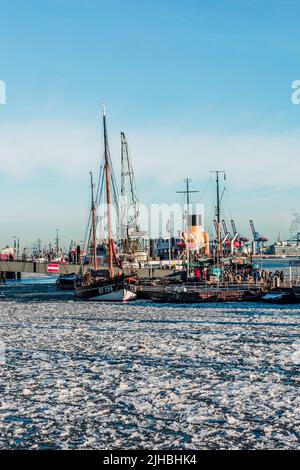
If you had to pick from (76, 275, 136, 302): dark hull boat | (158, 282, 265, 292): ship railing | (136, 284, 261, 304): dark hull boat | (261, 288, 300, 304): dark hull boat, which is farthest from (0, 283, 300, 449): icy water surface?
(158, 282, 265, 292): ship railing

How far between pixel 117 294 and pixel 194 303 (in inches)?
289

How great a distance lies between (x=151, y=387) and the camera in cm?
1476

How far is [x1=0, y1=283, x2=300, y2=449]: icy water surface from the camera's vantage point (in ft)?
35.7

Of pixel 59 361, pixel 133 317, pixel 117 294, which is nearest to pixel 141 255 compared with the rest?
pixel 117 294

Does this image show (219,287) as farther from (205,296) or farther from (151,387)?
(151,387)

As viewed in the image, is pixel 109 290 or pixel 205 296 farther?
pixel 109 290

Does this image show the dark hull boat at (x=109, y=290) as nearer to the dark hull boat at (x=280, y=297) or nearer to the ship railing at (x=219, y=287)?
the ship railing at (x=219, y=287)

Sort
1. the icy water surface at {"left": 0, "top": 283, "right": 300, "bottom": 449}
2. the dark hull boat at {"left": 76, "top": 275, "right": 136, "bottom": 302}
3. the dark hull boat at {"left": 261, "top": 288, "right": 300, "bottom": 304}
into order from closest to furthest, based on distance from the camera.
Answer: the icy water surface at {"left": 0, "top": 283, "right": 300, "bottom": 449} → the dark hull boat at {"left": 261, "top": 288, "right": 300, "bottom": 304} → the dark hull boat at {"left": 76, "top": 275, "right": 136, "bottom": 302}

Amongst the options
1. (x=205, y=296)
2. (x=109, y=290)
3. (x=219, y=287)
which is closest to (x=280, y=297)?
(x=205, y=296)

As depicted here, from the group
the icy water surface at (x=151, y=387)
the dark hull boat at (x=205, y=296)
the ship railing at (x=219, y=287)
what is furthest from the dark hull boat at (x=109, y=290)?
the icy water surface at (x=151, y=387)

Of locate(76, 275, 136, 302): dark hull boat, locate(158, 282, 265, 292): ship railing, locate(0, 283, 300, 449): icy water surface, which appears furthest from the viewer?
locate(158, 282, 265, 292): ship railing

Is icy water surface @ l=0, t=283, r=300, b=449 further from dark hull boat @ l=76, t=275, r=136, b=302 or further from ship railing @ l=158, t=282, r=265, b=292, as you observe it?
ship railing @ l=158, t=282, r=265, b=292

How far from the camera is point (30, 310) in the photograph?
136 ft
